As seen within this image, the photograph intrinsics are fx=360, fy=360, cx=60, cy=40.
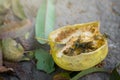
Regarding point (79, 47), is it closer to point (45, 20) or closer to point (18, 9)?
point (45, 20)

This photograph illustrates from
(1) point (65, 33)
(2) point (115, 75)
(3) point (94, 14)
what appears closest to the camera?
(2) point (115, 75)

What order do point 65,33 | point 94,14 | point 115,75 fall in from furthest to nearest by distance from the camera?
point 94,14
point 65,33
point 115,75

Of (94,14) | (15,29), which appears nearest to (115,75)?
(94,14)

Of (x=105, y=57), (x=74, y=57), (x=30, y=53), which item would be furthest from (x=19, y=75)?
(x=105, y=57)

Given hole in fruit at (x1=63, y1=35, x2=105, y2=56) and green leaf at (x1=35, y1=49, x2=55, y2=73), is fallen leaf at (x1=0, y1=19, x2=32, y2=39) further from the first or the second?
hole in fruit at (x1=63, y1=35, x2=105, y2=56)

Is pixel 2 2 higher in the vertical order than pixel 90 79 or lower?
higher

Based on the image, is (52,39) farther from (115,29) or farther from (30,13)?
(115,29)
